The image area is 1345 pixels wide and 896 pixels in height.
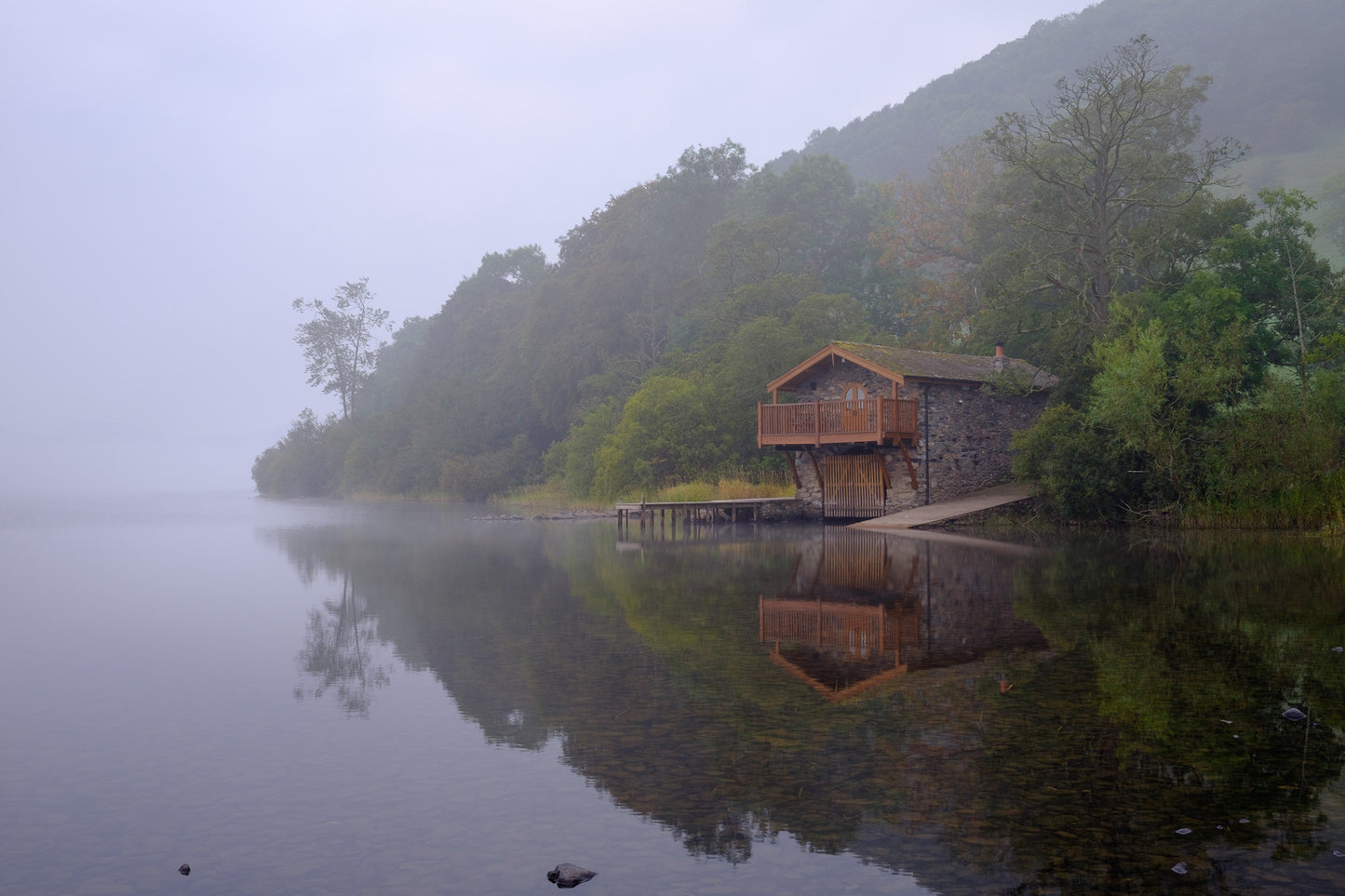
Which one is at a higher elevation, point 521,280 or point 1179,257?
point 521,280

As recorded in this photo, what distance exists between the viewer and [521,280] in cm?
9950

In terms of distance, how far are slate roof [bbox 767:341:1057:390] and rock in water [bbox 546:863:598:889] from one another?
94.3 feet

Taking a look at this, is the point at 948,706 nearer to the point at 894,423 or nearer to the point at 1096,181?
the point at 894,423

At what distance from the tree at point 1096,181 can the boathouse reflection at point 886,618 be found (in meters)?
19.2

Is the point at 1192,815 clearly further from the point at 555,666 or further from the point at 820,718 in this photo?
the point at 555,666

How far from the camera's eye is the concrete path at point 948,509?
31312 mm

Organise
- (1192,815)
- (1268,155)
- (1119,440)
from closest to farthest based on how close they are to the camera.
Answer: (1192,815) → (1119,440) → (1268,155)

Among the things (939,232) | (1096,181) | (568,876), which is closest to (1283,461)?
(1096,181)


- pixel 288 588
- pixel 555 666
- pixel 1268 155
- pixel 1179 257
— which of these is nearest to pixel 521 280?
pixel 1268 155

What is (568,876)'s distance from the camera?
4871 mm

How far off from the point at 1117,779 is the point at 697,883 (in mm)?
2820

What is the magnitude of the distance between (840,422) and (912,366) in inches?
118

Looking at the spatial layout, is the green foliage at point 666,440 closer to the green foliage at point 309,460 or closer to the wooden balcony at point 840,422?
the wooden balcony at point 840,422

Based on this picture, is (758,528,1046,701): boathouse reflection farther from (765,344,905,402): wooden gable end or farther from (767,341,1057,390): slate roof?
(767,341,1057,390): slate roof
